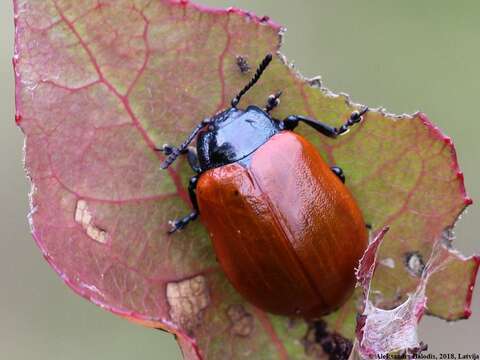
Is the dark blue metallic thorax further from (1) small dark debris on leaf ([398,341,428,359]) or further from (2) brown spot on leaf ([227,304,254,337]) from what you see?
(1) small dark debris on leaf ([398,341,428,359])

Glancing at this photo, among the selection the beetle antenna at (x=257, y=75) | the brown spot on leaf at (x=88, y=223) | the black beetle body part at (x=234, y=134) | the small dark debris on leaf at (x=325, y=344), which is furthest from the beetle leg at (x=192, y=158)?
the small dark debris on leaf at (x=325, y=344)

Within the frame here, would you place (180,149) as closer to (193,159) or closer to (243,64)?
(193,159)

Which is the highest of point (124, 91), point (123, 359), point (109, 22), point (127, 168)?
point (109, 22)

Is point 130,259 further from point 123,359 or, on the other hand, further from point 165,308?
point 123,359

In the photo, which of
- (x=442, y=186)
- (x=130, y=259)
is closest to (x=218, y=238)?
(x=130, y=259)

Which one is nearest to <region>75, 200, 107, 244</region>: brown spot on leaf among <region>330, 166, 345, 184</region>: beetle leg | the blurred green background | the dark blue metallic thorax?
the dark blue metallic thorax

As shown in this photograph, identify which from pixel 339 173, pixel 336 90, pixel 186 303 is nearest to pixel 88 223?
pixel 186 303

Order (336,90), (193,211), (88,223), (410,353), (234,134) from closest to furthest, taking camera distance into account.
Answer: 1. (410,353)
2. (88,223)
3. (193,211)
4. (234,134)
5. (336,90)
